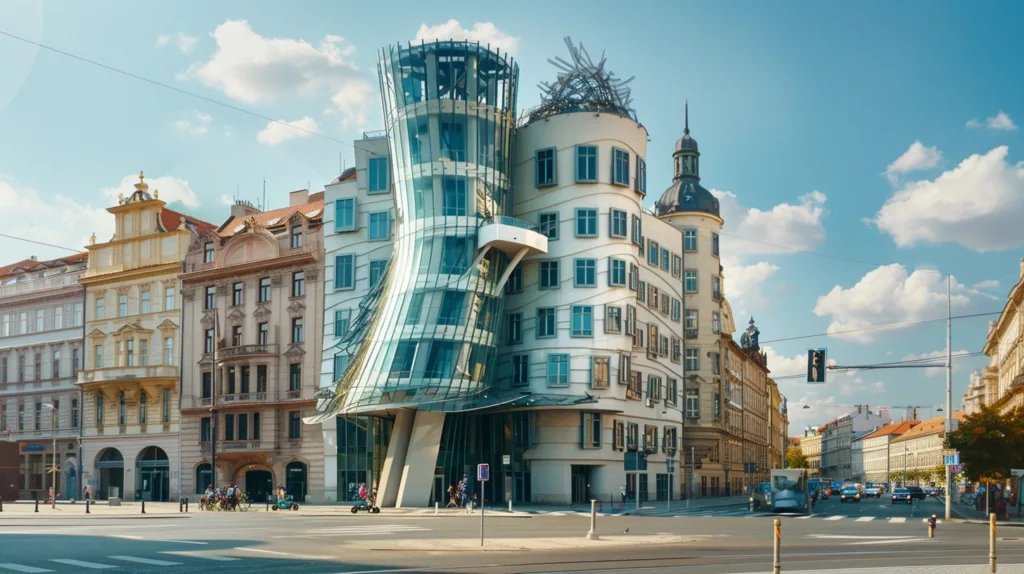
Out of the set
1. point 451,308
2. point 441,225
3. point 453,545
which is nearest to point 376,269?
point 441,225

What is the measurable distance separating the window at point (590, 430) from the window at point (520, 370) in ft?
12.9

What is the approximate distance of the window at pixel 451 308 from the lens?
190 ft

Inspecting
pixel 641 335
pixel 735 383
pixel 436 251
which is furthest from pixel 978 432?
pixel 735 383

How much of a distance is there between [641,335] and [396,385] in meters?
19.5

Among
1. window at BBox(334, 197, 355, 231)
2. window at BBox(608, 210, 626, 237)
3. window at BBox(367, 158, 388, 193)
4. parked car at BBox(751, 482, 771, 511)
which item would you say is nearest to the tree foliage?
parked car at BBox(751, 482, 771, 511)

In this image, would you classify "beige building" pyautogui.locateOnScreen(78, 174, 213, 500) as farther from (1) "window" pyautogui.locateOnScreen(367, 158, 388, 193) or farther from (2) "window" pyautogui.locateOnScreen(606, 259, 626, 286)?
(2) "window" pyautogui.locateOnScreen(606, 259, 626, 286)

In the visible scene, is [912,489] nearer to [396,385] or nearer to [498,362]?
[498,362]

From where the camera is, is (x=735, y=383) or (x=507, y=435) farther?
(x=735, y=383)

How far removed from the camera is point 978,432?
188 feet

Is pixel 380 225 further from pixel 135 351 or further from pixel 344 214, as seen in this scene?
pixel 135 351

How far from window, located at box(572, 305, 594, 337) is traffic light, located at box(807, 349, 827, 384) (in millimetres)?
21533

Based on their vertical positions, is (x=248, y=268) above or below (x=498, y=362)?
above

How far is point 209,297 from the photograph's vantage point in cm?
7250

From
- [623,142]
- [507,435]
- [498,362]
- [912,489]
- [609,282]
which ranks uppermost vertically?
[623,142]
